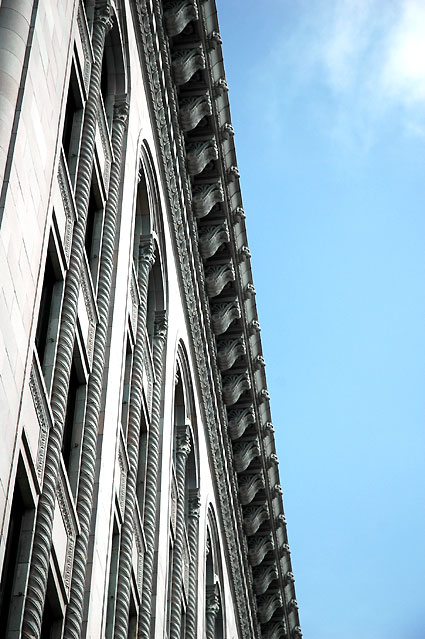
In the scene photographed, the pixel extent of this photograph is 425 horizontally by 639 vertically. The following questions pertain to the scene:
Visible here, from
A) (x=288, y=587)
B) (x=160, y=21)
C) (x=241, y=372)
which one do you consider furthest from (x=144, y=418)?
(x=288, y=587)

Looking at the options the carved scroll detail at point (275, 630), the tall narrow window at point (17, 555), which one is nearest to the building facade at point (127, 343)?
the tall narrow window at point (17, 555)

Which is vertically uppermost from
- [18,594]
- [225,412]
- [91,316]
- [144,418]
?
[225,412]

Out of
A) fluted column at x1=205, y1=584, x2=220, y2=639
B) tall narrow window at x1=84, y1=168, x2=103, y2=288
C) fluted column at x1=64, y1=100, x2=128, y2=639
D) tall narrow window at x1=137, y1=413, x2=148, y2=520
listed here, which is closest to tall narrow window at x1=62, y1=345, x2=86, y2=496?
fluted column at x1=64, y1=100, x2=128, y2=639

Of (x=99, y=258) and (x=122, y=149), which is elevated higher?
(x=122, y=149)

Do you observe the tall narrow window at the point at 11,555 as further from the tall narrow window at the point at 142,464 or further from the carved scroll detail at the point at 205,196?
the carved scroll detail at the point at 205,196

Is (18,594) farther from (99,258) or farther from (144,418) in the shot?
(144,418)

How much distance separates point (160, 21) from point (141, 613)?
49.7 feet

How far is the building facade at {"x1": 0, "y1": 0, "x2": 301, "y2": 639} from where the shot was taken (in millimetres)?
19812

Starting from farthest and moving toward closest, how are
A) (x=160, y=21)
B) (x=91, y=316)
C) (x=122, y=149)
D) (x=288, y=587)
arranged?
(x=288, y=587) → (x=160, y=21) → (x=122, y=149) → (x=91, y=316)

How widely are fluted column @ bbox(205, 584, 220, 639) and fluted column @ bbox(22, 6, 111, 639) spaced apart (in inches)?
706

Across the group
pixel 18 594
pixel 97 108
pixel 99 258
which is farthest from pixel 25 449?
pixel 97 108

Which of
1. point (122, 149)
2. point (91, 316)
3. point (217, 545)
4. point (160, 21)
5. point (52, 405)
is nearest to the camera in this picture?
point (52, 405)

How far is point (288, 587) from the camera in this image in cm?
5191

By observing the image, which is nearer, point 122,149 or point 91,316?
point 91,316
